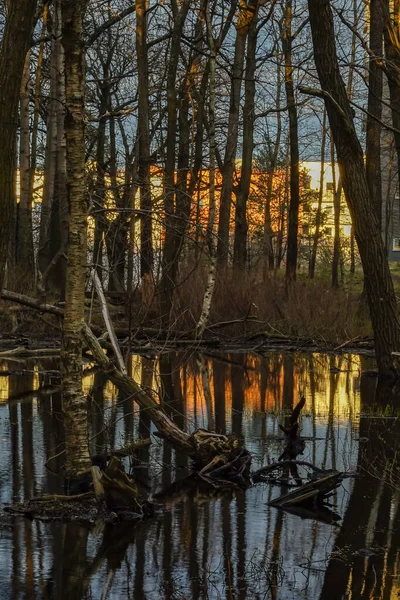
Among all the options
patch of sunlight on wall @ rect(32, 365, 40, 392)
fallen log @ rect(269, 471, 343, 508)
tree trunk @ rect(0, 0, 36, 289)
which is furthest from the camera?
patch of sunlight on wall @ rect(32, 365, 40, 392)

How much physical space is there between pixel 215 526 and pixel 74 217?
2.67 meters

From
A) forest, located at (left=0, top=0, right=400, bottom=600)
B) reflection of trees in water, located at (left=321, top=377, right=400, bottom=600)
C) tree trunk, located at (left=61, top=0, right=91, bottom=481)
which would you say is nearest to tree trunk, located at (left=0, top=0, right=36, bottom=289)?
forest, located at (left=0, top=0, right=400, bottom=600)

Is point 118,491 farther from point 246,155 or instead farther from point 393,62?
point 246,155

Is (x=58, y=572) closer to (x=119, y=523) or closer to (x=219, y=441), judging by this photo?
(x=119, y=523)

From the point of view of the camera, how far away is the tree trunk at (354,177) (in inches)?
608

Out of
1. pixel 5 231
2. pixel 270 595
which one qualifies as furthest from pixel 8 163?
pixel 270 595

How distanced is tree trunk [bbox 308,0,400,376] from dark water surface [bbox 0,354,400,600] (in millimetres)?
2426

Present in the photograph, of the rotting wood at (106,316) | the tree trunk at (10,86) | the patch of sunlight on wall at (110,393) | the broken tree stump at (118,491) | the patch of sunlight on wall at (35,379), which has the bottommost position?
the broken tree stump at (118,491)

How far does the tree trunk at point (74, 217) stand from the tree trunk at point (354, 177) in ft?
25.3

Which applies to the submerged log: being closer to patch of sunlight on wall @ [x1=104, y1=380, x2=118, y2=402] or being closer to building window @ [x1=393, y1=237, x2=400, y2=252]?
patch of sunlight on wall @ [x1=104, y1=380, x2=118, y2=402]

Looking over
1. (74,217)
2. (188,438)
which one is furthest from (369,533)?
(74,217)

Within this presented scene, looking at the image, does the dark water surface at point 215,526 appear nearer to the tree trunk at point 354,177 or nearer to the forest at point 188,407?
the forest at point 188,407

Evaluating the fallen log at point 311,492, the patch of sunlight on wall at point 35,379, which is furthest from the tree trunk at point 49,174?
the fallen log at point 311,492

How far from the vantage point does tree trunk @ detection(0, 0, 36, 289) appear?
9.38 meters
